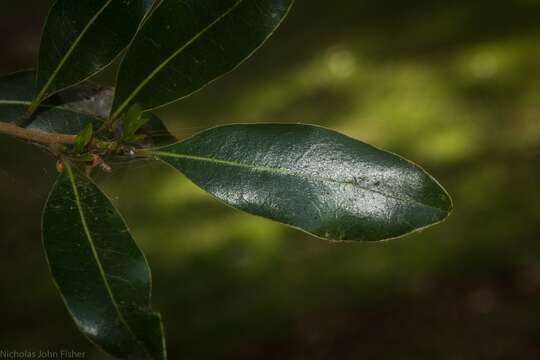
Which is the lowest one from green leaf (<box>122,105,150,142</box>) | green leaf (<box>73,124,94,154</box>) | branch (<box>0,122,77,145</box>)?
branch (<box>0,122,77,145</box>)

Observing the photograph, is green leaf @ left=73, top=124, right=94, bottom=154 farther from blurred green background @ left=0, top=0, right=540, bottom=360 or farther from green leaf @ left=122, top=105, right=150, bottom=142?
blurred green background @ left=0, top=0, right=540, bottom=360

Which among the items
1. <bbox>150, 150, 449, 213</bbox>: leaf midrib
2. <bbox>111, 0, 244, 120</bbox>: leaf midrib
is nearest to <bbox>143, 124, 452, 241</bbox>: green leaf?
<bbox>150, 150, 449, 213</bbox>: leaf midrib

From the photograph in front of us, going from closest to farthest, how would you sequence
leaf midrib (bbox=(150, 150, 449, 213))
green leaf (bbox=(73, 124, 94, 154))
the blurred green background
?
leaf midrib (bbox=(150, 150, 449, 213)) → green leaf (bbox=(73, 124, 94, 154)) → the blurred green background

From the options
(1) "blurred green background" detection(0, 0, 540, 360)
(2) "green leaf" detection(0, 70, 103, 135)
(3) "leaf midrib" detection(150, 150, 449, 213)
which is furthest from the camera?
(1) "blurred green background" detection(0, 0, 540, 360)

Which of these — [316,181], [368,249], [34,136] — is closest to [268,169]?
[316,181]

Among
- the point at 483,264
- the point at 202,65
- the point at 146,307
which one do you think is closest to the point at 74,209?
the point at 146,307

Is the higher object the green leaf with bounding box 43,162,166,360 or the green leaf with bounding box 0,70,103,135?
the green leaf with bounding box 0,70,103,135
